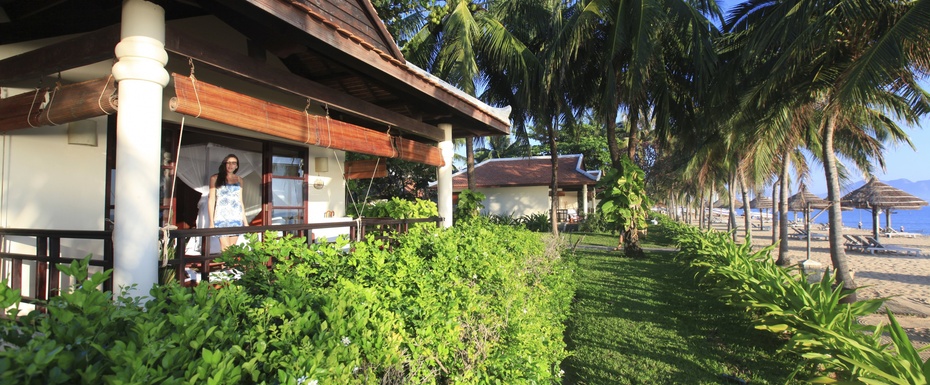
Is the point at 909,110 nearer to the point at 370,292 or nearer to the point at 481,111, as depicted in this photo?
the point at 481,111

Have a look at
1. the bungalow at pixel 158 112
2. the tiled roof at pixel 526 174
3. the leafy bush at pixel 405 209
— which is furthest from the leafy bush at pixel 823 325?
the tiled roof at pixel 526 174

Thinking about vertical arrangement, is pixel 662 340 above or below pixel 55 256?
below

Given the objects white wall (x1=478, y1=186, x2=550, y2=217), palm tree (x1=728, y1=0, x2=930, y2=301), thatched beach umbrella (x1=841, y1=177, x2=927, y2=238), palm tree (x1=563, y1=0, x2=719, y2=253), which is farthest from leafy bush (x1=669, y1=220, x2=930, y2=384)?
thatched beach umbrella (x1=841, y1=177, x2=927, y2=238)

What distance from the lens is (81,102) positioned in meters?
2.96

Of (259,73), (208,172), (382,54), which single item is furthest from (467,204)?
(259,73)

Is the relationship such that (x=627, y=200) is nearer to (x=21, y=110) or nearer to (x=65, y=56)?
(x=65, y=56)

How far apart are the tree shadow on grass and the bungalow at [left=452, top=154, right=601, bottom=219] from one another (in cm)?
1646

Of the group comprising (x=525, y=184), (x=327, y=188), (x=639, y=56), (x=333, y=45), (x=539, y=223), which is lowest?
(x=539, y=223)

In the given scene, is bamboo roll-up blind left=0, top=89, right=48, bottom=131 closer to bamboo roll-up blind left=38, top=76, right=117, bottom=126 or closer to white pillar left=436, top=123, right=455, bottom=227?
bamboo roll-up blind left=38, top=76, right=117, bottom=126

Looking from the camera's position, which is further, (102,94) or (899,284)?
(899,284)

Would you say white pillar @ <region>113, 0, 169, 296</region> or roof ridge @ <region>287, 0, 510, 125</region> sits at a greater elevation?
roof ridge @ <region>287, 0, 510, 125</region>

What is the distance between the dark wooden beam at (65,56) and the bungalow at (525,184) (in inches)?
852

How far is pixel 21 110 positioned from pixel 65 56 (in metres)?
0.76

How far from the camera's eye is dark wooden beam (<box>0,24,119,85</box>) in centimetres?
291
